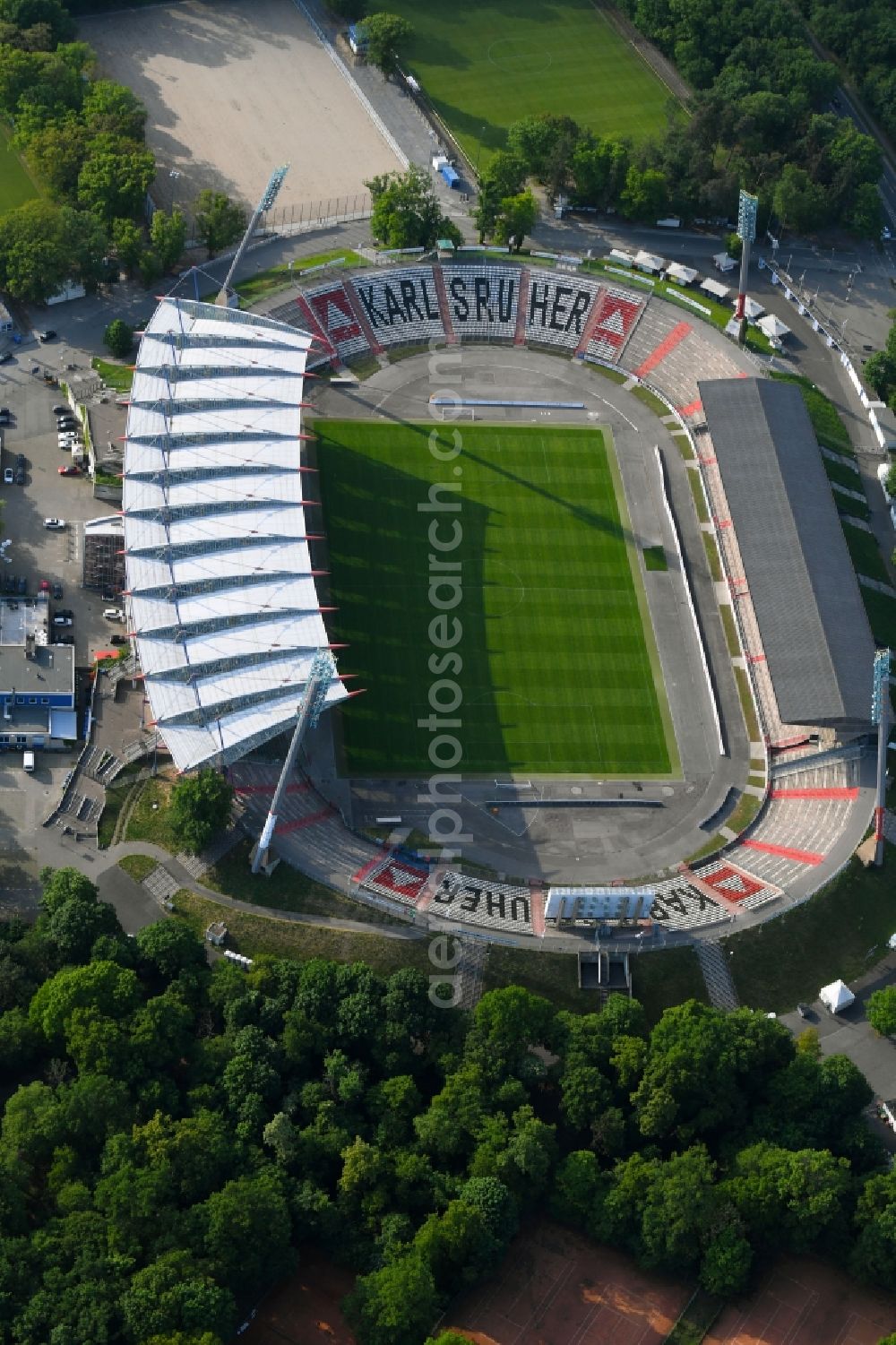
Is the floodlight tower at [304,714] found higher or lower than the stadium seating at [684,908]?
higher

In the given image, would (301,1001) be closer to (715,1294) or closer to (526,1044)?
(526,1044)

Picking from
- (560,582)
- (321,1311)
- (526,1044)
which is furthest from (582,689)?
(321,1311)

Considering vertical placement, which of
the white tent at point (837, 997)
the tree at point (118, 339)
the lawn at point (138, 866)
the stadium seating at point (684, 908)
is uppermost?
the tree at point (118, 339)

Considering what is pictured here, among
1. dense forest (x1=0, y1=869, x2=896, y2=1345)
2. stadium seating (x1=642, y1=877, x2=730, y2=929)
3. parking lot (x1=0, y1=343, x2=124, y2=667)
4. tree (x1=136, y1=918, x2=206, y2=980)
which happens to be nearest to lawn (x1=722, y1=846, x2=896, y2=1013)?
stadium seating (x1=642, y1=877, x2=730, y2=929)

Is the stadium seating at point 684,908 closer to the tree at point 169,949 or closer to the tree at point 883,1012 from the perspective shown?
the tree at point 883,1012

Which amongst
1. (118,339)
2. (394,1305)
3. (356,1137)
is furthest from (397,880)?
(118,339)

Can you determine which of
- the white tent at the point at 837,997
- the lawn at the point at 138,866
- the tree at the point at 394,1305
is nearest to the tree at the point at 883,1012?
the white tent at the point at 837,997
